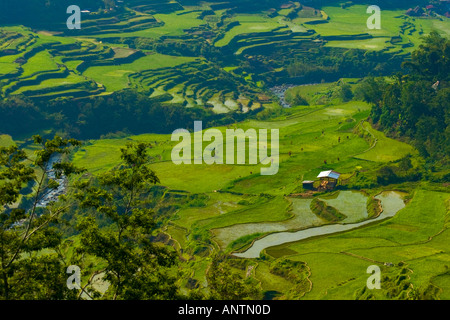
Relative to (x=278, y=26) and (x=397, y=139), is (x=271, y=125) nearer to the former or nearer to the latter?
(x=397, y=139)

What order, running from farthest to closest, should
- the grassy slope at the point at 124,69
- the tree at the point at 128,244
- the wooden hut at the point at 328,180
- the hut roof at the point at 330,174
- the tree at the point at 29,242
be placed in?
1. the grassy slope at the point at 124,69
2. the hut roof at the point at 330,174
3. the wooden hut at the point at 328,180
4. the tree at the point at 128,244
5. the tree at the point at 29,242

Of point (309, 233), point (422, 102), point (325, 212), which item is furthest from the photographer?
point (422, 102)

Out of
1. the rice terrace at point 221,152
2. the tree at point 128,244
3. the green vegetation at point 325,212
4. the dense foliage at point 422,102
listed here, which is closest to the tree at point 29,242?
the rice terrace at point 221,152

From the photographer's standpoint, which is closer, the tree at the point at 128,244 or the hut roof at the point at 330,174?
the tree at the point at 128,244

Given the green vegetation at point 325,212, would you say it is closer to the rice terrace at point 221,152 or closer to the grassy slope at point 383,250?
the rice terrace at point 221,152

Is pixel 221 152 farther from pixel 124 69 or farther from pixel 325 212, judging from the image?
pixel 124 69

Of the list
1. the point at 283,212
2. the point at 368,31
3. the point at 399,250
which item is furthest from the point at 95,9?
the point at 399,250

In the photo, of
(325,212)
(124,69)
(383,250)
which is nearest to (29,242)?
(383,250)
